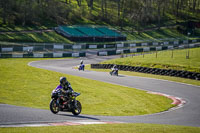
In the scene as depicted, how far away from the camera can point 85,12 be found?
9344cm

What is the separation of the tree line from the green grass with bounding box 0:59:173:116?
5043 cm

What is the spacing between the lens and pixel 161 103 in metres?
21.5

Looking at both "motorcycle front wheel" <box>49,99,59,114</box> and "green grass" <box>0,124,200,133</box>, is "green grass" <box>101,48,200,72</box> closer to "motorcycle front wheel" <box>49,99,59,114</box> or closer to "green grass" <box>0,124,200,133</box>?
"green grass" <box>0,124,200,133</box>

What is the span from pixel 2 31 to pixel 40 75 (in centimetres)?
4327

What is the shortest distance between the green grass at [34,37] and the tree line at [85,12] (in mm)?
7884

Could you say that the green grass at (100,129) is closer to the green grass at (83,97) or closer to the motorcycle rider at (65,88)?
the motorcycle rider at (65,88)

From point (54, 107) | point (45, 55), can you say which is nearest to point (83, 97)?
point (54, 107)

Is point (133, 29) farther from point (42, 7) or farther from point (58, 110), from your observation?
point (58, 110)

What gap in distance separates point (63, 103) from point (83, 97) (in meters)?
5.85

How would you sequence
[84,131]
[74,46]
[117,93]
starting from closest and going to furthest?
1. [84,131]
2. [117,93]
3. [74,46]

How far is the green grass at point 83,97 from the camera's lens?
58.0 feet

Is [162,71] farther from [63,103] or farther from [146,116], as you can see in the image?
[63,103]

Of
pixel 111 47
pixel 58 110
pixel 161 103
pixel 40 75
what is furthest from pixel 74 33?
pixel 58 110

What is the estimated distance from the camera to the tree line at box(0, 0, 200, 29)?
74500 mm
